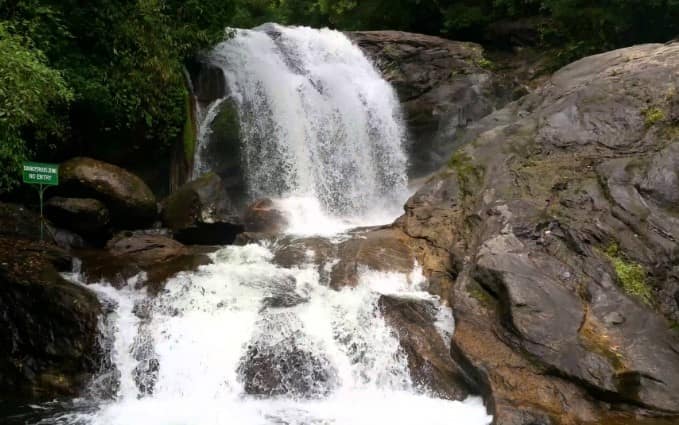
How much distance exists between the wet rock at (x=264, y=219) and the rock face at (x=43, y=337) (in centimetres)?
483

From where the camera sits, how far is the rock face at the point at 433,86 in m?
16.4

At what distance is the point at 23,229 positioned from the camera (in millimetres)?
9781

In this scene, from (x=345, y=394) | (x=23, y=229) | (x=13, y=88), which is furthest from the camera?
(x=23, y=229)

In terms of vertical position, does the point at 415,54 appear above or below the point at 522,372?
above

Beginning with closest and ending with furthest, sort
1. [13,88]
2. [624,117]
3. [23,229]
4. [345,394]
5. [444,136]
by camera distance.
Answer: [13,88], [345,394], [23,229], [624,117], [444,136]

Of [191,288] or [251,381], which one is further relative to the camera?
[191,288]

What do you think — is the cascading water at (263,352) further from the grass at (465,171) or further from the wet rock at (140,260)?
the grass at (465,171)

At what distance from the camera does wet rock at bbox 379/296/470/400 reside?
7.99 meters

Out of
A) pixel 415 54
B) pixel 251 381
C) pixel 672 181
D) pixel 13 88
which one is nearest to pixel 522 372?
pixel 251 381

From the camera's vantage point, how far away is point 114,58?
38.7ft

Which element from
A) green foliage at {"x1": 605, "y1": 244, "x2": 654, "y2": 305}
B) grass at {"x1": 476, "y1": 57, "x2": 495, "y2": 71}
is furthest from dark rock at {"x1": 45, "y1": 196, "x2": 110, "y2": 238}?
grass at {"x1": 476, "y1": 57, "x2": 495, "y2": 71}

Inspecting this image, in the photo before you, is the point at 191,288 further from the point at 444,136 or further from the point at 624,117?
the point at 444,136

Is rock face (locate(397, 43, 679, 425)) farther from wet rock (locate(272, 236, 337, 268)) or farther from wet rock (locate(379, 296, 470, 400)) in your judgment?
wet rock (locate(272, 236, 337, 268))

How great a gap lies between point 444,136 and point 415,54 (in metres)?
2.67
